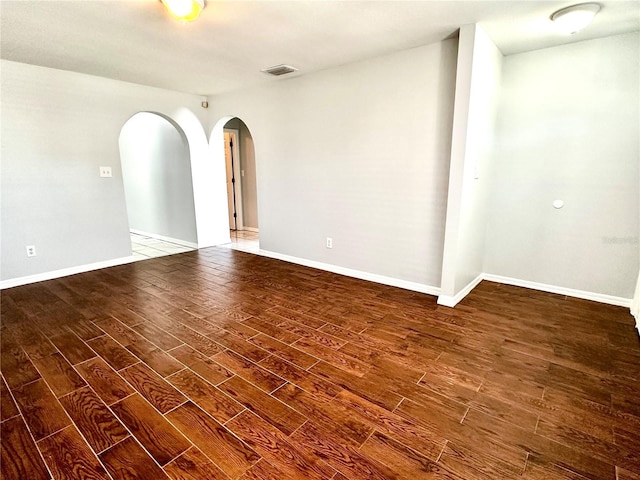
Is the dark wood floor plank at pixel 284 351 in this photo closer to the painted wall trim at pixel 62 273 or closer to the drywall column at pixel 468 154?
the drywall column at pixel 468 154

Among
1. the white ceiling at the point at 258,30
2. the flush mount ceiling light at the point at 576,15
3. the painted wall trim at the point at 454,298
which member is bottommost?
the painted wall trim at the point at 454,298

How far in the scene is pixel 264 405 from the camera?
1743 millimetres

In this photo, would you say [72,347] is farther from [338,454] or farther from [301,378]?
[338,454]

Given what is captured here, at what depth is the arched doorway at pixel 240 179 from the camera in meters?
6.45

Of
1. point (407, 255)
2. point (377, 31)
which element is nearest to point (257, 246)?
point (407, 255)

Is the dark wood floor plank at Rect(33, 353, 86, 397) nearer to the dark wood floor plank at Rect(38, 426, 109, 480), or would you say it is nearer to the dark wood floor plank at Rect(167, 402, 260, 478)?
the dark wood floor plank at Rect(38, 426, 109, 480)

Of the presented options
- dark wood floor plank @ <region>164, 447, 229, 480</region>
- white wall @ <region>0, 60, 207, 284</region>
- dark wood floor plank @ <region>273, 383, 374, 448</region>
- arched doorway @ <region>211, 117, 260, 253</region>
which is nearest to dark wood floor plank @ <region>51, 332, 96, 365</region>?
dark wood floor plank @ <region>164, 447, 229, 480</region>

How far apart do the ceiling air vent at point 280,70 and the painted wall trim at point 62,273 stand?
10.4ft

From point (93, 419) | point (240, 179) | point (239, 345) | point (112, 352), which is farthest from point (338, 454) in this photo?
point (240, 179)

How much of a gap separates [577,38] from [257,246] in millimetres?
4614

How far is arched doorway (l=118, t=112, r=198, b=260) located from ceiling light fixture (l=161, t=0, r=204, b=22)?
297 centimetres

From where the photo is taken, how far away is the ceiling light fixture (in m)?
2.03

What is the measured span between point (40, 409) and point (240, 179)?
18.0ft

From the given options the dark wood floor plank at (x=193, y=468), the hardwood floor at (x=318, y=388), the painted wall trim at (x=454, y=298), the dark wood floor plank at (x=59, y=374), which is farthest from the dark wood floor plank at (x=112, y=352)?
the painted wall trim at (x=454, y=298)
